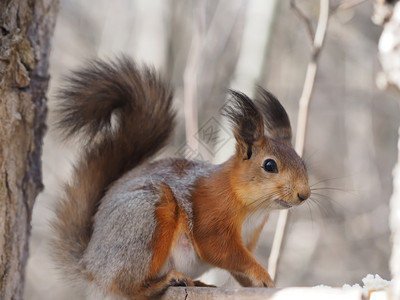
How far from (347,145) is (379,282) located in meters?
4.43

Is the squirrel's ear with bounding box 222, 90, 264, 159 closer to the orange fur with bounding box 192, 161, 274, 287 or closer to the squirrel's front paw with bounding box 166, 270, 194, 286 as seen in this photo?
the orange fur with bounding box 192, 161, 274, 287

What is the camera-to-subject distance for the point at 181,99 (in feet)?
16.3

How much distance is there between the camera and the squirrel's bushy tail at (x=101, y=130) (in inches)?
82.7

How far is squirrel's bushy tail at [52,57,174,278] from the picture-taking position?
6.89ft

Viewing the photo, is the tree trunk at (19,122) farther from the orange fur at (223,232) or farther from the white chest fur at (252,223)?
the white chest fur at (252,223)

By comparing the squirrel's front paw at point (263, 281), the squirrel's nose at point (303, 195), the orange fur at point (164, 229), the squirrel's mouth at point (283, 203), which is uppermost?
the squirrel's nose at point (303, 195)

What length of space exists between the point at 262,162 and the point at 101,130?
62 cm

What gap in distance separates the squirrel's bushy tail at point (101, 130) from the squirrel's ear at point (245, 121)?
36 cm

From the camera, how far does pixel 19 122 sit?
1972 mm

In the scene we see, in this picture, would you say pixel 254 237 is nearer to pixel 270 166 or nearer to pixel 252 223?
pixel 252 223

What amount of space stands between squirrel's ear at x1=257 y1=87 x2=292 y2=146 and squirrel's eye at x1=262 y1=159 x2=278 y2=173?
19 centimetres

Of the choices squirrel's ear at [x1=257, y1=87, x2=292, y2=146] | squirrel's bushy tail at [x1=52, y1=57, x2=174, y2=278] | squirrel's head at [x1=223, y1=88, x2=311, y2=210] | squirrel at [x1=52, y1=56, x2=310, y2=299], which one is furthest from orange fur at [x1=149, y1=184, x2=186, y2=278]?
squirrel's ear at [x1=257, y1=87, x2=292, y2=146]

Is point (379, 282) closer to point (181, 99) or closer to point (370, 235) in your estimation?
point (181, 99)

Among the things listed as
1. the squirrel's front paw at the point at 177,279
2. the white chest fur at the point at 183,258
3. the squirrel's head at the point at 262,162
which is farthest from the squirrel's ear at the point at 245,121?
the squirrel's front paw at the point at 177,279
